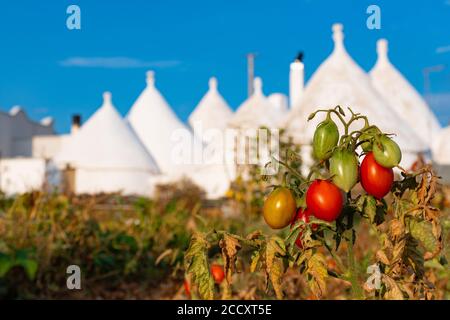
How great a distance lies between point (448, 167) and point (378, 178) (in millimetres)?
20515

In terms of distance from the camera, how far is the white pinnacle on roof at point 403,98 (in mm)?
23562

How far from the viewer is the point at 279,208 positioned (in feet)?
3.59

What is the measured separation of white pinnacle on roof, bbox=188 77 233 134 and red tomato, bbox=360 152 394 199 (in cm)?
2580

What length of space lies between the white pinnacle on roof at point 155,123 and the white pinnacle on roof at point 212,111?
7.77 feet

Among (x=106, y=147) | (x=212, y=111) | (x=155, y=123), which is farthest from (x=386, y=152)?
(x=212, y=111)

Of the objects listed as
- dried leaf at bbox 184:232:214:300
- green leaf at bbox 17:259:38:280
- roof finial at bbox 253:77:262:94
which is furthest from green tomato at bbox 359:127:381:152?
roof finial at bbox 253:77:262:94

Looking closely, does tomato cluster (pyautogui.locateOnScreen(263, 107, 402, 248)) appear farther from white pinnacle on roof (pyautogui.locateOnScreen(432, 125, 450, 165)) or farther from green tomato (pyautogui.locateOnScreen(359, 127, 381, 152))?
white pinnacle on roof (pyautogui.locateOnScreen(432, 125, 450, 165))

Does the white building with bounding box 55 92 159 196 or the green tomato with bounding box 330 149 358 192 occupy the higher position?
the white building with bounding box 55 92 159 196

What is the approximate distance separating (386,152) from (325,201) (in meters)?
0.13

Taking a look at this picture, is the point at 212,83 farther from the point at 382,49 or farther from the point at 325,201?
the point at 325,201

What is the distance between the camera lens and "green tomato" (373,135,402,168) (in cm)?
105

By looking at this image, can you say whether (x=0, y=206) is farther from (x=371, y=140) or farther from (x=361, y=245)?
(x=371, y=140)

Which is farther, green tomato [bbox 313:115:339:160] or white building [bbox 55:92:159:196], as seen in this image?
white building [bbox 55:92:159:196]

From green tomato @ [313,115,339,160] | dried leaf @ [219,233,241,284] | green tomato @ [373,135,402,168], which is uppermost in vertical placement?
green tomato @ [313,115,339,160]
